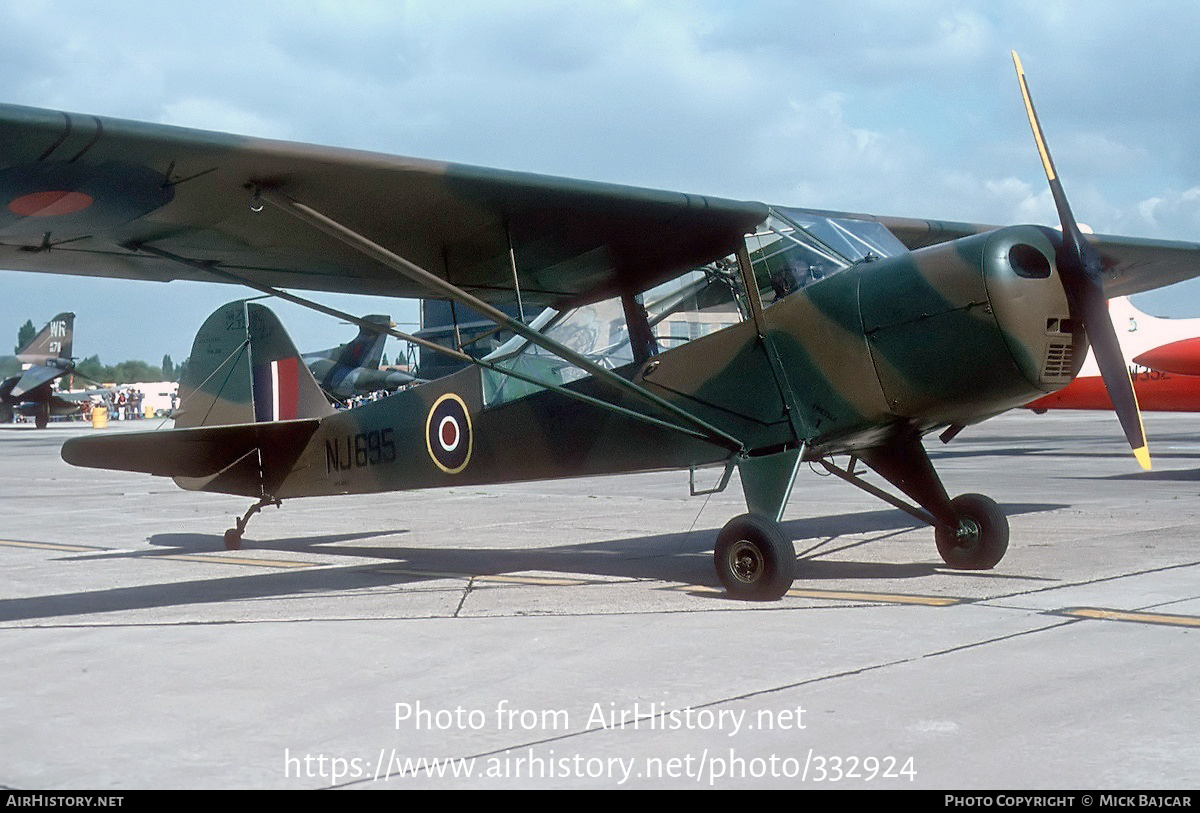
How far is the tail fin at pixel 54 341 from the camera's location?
197 feet

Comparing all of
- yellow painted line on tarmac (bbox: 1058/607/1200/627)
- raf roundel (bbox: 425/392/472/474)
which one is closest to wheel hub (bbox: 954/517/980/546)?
yellow painted line on tarmac (bbox: 1058/607/1200/627)

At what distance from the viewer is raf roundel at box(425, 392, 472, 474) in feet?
27.7

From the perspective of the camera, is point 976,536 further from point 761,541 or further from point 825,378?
point 761,541

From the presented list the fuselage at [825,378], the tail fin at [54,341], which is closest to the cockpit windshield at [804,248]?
the fuselage at [825,378]

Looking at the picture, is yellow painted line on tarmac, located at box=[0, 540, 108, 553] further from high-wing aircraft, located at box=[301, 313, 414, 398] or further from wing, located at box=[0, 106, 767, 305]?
high-wing aircraft, located at box=[301, 313, 414, 398]

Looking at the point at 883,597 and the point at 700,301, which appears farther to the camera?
the point at 700,301

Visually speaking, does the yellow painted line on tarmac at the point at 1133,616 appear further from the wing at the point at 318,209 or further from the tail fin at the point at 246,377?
the tail fin at the point at 246,377

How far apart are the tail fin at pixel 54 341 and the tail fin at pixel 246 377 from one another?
54.5 m

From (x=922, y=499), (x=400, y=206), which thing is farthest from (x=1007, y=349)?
(x=400, y=206)

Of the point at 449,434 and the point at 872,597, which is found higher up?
the point at 449,434

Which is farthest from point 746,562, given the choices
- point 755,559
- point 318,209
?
point 318,209

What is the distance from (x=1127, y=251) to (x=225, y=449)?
24.5 ft

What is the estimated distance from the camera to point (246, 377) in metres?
10.0
